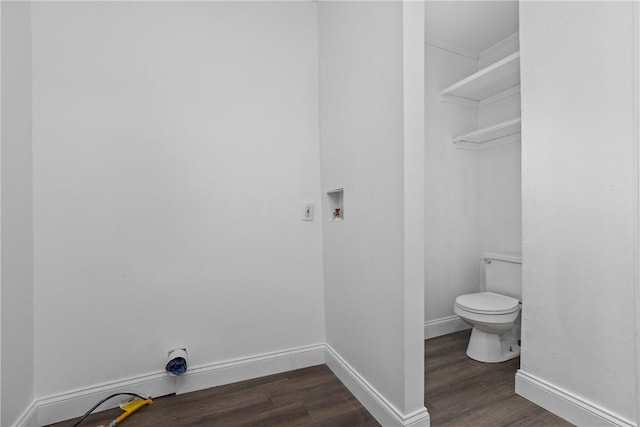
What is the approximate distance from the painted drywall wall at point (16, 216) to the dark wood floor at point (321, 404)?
1.16 feet

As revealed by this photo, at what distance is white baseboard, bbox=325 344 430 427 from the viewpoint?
51.6 inches

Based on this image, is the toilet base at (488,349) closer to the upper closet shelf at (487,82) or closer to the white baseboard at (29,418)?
the upper closet shelf at (487,82)

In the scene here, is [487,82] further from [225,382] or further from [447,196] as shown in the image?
[225,382]

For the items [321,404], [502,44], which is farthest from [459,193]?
[321,404]

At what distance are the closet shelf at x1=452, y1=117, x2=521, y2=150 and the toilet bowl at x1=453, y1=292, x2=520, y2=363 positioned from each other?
1.27 meters

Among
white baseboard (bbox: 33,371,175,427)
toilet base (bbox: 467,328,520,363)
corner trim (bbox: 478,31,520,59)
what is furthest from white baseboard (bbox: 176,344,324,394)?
corner trim (bbox: 478,31,520,59)

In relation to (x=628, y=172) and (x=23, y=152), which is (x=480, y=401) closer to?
(x=628, y=172)

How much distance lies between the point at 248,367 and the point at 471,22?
10.0 feet

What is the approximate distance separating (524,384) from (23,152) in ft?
9.54

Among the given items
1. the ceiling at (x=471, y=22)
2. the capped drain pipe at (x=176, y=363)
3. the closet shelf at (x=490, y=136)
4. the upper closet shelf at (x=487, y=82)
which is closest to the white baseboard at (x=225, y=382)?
the capped drain pipe at (x=176, y=363)

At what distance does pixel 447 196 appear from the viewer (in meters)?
2.56

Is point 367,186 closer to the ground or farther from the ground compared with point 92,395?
farther from the ground

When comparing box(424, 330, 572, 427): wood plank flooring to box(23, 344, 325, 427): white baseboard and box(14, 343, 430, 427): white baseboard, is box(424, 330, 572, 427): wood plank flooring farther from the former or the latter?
box(23, 344, 325, 427): white baseboard

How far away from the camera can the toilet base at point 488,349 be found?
2037 mm
